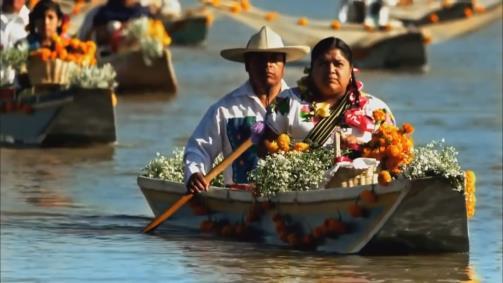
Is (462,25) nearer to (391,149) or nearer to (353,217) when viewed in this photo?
(353,217)

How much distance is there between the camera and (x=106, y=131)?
21484 mm

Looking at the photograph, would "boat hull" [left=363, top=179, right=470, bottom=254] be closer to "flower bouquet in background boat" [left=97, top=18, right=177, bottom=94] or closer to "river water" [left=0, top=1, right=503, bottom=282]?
"river water" [left=0, top=1, right=503, bottom=282]

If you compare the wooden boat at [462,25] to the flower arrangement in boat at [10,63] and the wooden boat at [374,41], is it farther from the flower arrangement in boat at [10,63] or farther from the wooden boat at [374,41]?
the flower arrangement in boat at [10,63]

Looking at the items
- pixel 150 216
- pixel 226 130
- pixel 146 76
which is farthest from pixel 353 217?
pixel 146 76

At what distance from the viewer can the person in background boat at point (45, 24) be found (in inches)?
778

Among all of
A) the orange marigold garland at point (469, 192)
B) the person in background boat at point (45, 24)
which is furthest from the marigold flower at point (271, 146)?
the person in background boat at point (45, 24)

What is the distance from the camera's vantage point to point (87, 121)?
21438 millimetres

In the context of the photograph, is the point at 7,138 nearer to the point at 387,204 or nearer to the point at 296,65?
the point at 387,204

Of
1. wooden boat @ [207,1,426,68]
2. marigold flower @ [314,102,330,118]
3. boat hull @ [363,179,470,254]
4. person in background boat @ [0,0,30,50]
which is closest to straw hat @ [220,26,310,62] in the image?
marigold flower @ [314,102,330,118]

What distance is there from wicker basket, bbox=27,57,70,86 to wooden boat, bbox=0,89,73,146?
24 centimetres

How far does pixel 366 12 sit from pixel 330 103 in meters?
29.5

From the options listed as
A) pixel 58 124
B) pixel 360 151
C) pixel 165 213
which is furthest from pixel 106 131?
pixel 360 151

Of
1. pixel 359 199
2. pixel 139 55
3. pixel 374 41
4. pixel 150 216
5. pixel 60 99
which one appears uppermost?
pixel 374 41

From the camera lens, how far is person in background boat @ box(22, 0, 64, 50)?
19.8m
